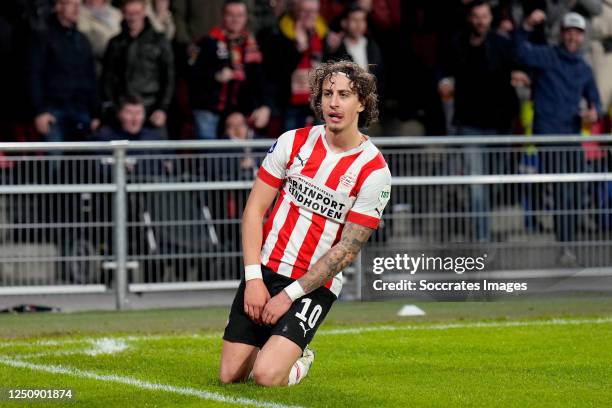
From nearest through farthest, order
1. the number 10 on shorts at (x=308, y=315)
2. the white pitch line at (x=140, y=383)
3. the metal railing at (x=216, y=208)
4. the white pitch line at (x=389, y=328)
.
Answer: the white pitch line at (x=140, y=383) < the number 10 on shorts at (x=308, y=315) < the white pitch line at (x=389, y=328) < the metal railing at (x=216, y=208)

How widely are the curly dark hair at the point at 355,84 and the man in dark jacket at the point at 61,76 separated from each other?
663 cm

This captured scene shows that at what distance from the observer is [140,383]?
8547mm

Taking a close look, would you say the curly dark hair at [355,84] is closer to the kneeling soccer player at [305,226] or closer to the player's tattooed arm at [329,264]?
the kneeling soccer player at [305,226]

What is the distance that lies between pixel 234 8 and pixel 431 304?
412 centimetres

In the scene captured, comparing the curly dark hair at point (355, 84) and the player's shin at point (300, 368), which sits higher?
the curly dark hair at point (355, 84)

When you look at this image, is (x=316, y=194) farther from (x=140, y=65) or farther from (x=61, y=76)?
(x=140, y=65)

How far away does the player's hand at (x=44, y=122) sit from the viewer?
570 inches

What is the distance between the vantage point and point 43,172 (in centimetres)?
1315

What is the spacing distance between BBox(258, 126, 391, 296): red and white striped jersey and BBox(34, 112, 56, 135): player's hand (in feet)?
21.3

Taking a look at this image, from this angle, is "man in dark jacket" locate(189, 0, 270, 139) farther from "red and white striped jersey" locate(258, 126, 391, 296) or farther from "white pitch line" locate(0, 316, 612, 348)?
"red and white striped jersey" locate(258, 126, 391, 296)

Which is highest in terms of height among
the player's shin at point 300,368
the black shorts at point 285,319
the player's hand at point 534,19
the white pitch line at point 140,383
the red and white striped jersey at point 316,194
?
the player's hand at point 534,19

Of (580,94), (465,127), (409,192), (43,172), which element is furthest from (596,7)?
(43,172)

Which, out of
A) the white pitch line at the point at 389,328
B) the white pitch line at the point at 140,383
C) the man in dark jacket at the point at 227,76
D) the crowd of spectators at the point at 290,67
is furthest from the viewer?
the man in dark jacket at the point at 227,76

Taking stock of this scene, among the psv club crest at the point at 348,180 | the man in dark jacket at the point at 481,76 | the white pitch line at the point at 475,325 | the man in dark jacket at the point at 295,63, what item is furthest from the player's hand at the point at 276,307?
the man in dark jacket at the point at 481,76
